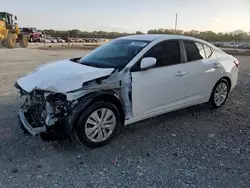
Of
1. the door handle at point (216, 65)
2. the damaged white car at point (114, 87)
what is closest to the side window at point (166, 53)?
the damaged white car at point (114, 87)

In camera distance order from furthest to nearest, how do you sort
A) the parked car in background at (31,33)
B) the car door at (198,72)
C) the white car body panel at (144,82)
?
1. the parked car in background at (31,33)
2. the car door at (198,72)
3. the white car body panel at (144,82)

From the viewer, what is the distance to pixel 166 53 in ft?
14.9

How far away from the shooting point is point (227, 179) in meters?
3.08

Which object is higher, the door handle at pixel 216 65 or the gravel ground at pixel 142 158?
the door handle at pixel 216 65

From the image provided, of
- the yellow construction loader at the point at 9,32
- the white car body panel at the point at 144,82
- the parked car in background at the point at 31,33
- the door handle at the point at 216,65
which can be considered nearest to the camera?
the white car body panel at the point at 144,82

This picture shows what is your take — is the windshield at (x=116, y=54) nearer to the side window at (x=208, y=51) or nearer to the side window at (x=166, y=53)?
the side window at (x=166, y=53)

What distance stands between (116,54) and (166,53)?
2.85ft

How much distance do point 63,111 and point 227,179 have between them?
2209 mm

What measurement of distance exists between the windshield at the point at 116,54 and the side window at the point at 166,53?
20 centimetres

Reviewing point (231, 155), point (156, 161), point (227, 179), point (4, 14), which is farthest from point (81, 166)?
point (4, 14)

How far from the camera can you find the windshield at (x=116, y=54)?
4.17m

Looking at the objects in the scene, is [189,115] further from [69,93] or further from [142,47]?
[69,93]

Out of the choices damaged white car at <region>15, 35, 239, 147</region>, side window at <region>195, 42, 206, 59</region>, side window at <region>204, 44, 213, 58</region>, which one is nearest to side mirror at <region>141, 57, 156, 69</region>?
damaged white car at <region>15, 35, 239, 147</region>

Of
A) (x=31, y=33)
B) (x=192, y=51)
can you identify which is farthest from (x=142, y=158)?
(x=31, y=33)
